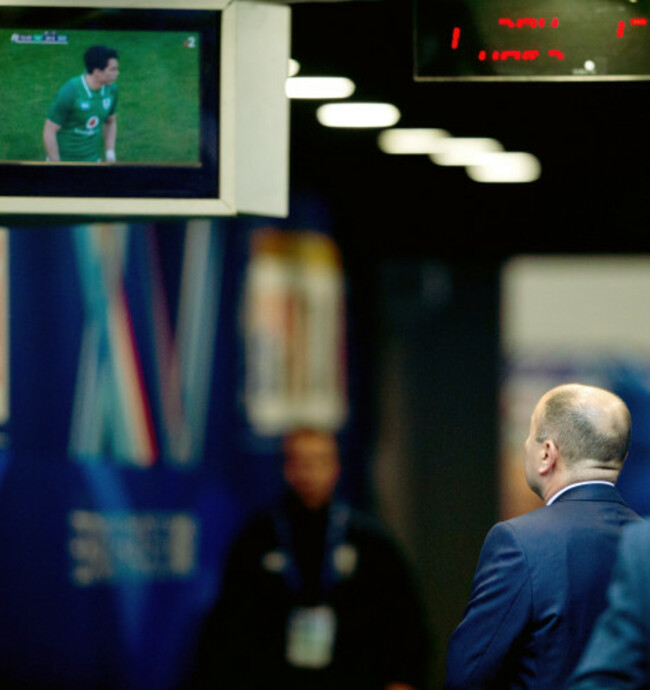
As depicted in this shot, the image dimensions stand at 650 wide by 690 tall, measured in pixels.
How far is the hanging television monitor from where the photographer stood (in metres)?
2.60

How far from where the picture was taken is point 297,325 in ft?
18.4

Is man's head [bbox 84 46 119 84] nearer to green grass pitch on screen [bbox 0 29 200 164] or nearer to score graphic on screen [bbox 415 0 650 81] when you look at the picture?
green grass pitch on screen [bbox 0 29 200 164]

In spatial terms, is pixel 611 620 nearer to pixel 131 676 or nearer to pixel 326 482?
pixel 326 482

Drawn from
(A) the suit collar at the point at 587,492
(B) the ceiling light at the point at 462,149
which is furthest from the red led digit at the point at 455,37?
(B) the ceiling light at the point at 462,149

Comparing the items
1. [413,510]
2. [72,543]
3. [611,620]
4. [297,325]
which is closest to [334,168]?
[297,325]

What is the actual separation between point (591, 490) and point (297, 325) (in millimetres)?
→ 3214

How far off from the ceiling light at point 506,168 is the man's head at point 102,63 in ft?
11.5

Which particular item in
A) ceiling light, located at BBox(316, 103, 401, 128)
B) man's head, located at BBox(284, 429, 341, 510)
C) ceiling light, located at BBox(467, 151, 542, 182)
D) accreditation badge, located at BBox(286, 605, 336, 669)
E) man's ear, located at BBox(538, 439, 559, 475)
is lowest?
accreditation badge, located at BBox(286, 605, 336, 669)

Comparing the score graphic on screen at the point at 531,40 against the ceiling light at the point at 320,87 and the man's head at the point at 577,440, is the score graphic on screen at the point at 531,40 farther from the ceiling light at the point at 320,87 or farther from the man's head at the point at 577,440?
the ceiling light at the point at 320,87

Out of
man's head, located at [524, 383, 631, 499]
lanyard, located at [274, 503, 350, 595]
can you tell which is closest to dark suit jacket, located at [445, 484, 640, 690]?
man's head, located at [524, 383, 631, 499]

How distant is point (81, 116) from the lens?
2.62 metres

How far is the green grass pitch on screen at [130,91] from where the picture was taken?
2.61m

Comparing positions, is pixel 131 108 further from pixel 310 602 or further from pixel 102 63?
pixel 310 602

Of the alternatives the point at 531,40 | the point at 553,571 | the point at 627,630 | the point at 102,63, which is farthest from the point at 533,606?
the point at 102,63
